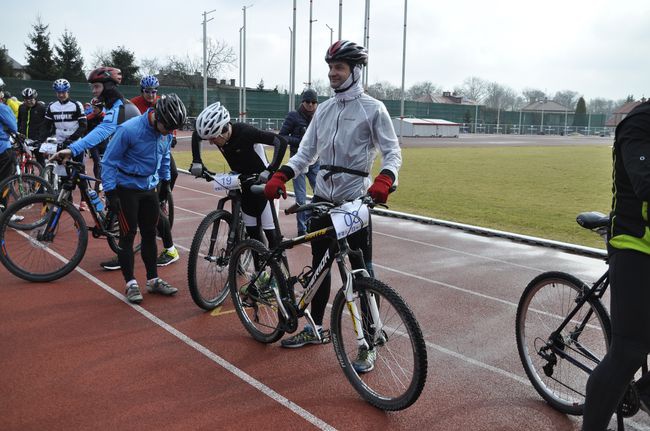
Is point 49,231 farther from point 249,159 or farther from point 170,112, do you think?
point 249,159

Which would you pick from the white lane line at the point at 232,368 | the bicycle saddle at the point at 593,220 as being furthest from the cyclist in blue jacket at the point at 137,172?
the bicycle saddle at the point at 593,220

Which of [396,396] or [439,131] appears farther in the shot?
[439,131]

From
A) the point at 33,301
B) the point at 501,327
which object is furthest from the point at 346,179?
the point at 33,301

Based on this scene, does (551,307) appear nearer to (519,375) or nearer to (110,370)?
(519,375)

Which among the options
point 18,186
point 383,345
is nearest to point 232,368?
point 383,345

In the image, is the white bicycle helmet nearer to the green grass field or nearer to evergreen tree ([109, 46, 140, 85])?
the green grass field

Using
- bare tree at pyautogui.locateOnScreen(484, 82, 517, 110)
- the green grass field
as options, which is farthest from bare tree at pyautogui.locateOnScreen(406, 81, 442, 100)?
the green grass field

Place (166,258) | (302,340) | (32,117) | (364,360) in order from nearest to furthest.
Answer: (364,360), (302,340), (166,258), (32,117)

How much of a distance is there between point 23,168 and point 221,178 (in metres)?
6.41

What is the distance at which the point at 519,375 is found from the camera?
4.17 m

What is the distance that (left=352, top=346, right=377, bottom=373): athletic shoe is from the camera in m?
3.77

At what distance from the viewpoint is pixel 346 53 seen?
3.89 m

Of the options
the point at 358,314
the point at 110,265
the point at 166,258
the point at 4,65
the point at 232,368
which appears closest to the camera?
the point at 358,314

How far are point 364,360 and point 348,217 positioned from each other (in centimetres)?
102
